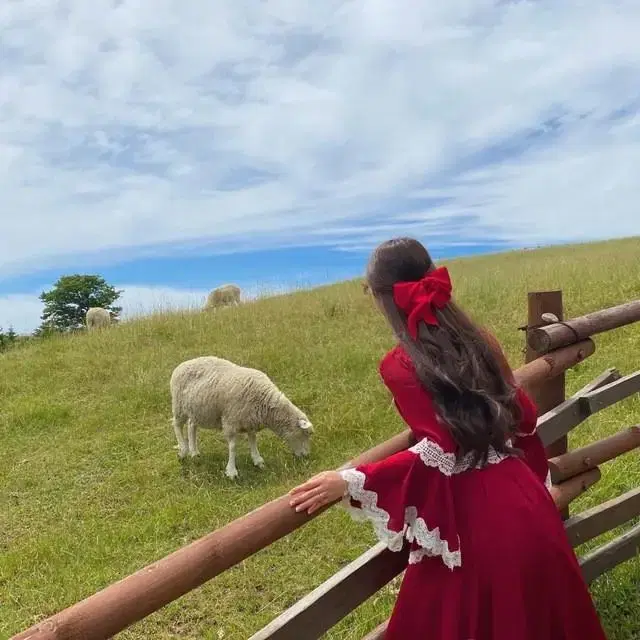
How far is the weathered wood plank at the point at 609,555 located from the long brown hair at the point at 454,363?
1792 mm

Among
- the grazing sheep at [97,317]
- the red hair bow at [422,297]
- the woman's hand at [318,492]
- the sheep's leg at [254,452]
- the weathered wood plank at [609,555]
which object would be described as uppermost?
the grazing sheep at [97,317]

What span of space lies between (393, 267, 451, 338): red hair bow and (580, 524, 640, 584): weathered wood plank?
90.1 inches

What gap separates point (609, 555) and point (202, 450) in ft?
19.2

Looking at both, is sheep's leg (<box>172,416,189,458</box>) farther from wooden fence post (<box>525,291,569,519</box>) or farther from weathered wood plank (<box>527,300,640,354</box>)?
weathered wood plank (<box>527,300,640,354</box>)

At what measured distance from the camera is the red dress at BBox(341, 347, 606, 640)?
7.73 ft

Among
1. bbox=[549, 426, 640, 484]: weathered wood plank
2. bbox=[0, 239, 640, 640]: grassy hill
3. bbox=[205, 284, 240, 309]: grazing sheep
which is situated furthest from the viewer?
bbox=[205, 284, 240, 309]: grazing sheep

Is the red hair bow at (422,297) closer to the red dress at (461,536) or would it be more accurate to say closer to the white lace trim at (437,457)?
the red dress at (461,536)

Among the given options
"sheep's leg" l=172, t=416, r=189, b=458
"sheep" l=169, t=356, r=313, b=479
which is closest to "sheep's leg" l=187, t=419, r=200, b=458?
"sheep" l=169, t=356, r=313, b=479

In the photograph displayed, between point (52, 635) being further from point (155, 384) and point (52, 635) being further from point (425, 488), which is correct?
point (155, 384)

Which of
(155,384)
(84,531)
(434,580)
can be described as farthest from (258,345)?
(434,580)

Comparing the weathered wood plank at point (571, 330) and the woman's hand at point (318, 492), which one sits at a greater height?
the weathered wood plank at point (571, 330)

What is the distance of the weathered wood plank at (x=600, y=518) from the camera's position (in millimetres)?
3842

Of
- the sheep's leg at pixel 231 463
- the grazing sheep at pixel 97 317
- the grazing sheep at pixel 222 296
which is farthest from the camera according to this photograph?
the grazing sheep at pixel 222 296

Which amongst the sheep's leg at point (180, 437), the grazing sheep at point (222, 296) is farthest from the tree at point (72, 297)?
the sheep's leg at point (180, 437)
